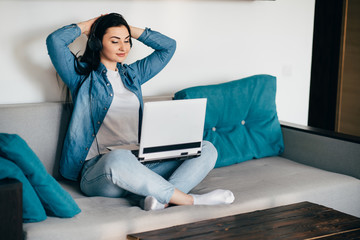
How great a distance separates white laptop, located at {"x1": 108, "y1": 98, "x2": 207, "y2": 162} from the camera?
7.33ft

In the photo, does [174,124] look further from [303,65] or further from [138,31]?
[303,65]

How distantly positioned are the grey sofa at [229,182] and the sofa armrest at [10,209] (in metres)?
0.12

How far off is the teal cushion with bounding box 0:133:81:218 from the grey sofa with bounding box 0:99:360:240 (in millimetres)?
43

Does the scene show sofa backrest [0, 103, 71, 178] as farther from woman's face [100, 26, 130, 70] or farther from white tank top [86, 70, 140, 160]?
woman's face [100, 26, 130, 70]

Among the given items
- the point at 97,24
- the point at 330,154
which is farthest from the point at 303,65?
the point at 97,24

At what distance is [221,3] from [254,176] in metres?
1.22

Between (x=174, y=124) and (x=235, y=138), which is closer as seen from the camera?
(x=174, y=124)

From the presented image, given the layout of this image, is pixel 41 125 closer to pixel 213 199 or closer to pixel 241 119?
pixel 213 199

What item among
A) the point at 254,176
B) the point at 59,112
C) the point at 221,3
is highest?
the point at 221,3

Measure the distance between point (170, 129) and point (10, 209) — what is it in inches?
31.1

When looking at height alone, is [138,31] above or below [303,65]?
above

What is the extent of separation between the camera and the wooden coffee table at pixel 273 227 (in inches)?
71.5

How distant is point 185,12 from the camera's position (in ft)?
10.7

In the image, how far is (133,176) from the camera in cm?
222
